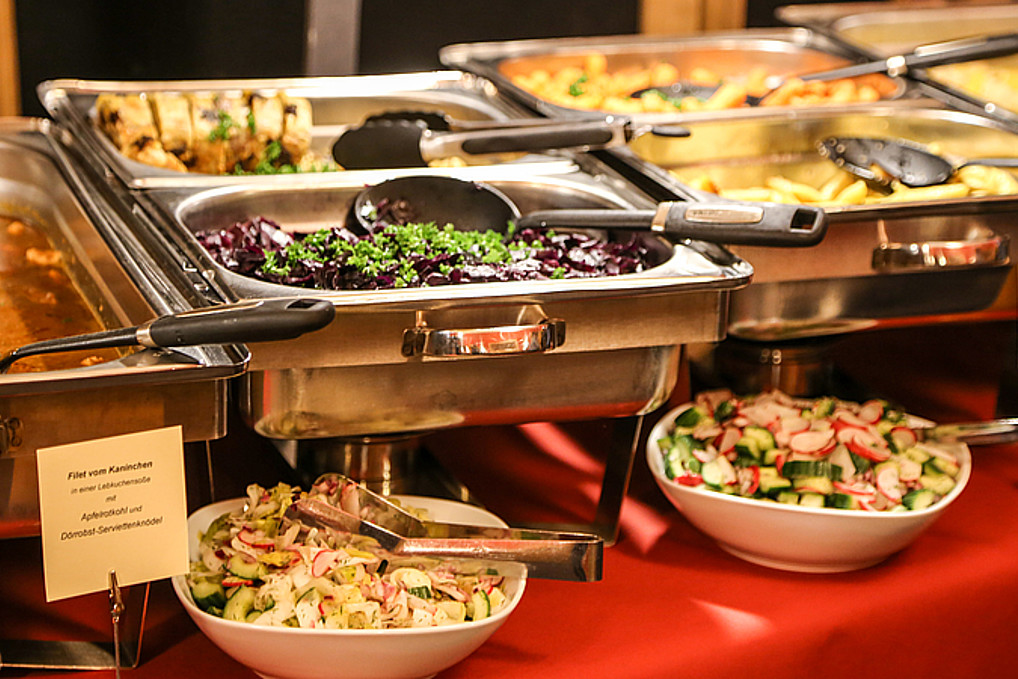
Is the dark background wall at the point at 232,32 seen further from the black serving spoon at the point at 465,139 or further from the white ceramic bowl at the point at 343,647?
the white ceramic bowl at the point at 343,647

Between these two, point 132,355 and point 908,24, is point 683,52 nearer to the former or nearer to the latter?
point 908,24

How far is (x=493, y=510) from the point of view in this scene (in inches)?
56.6

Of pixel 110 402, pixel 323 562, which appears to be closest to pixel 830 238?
pixel 323 562

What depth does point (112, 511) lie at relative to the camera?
0.97m

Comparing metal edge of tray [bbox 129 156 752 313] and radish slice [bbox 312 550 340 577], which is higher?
metal edge of tray [bbox 129 156 752 313]

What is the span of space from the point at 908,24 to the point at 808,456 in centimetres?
189

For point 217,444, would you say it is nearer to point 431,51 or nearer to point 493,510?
point 493,510

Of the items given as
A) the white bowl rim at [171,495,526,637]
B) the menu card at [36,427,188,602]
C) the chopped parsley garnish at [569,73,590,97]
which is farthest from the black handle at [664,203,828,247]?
the chopped parsley garnish at [569,73,590,97]

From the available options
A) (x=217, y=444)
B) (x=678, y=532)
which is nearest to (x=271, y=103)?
(x=217, y=444)

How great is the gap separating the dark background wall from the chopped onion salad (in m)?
2.02

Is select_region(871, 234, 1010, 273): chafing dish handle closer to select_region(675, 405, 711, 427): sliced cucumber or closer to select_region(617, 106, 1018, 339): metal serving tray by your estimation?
select_region(617, 106, 1018, 339): metal serving tray

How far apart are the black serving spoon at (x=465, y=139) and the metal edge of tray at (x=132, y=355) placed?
414 millimetres

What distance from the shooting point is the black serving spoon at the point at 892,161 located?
1.80 meters

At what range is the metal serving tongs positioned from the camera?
1062mm
